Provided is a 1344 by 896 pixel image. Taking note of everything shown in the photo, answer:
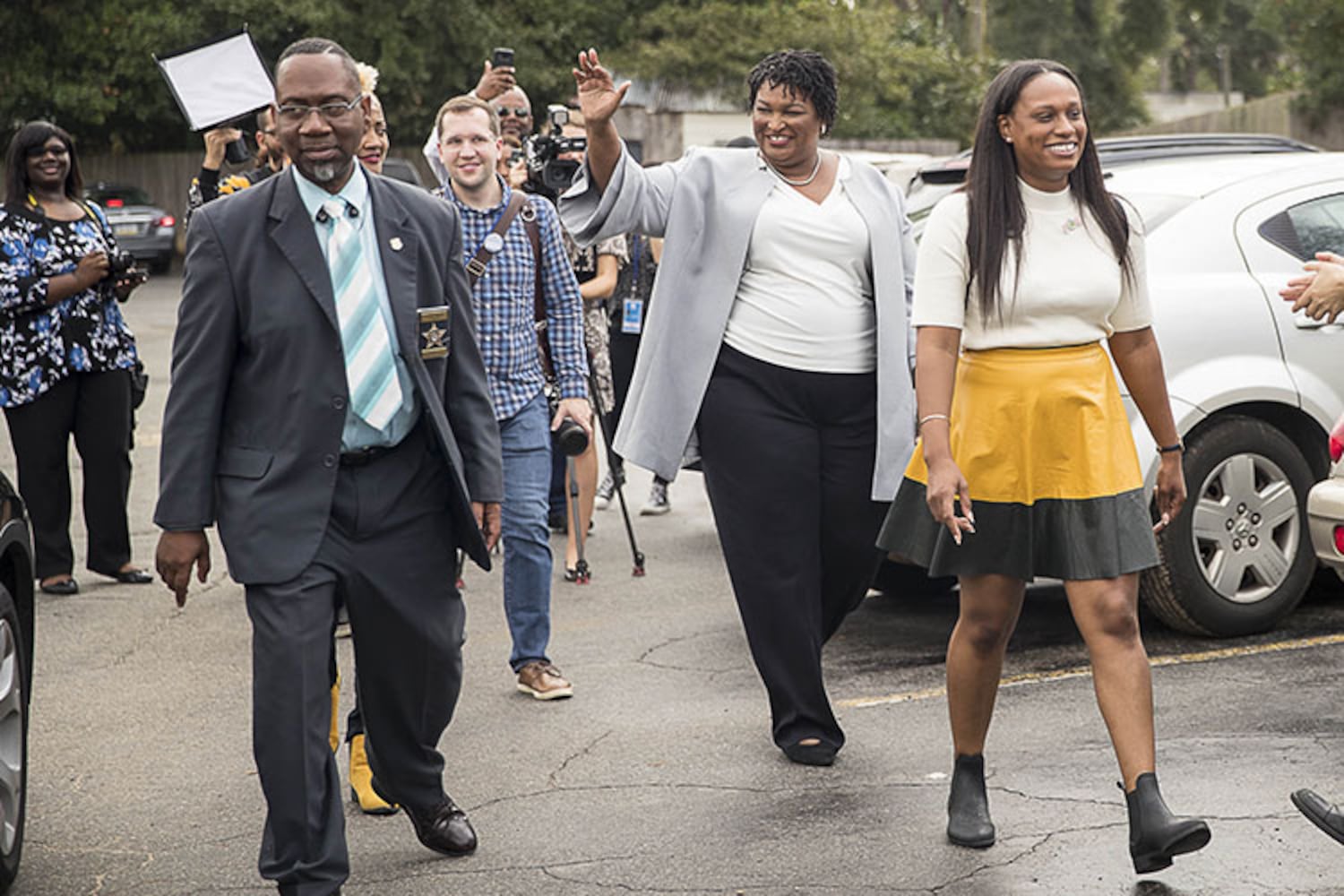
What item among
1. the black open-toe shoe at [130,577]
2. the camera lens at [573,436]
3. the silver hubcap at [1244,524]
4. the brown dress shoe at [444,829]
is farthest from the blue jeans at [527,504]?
the black open-toe shoe at [130,577]

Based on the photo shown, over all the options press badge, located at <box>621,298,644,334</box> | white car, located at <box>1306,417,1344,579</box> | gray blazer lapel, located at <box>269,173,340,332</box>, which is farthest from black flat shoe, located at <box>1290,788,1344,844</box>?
press badge, located at <box>621,298,644,334</box>

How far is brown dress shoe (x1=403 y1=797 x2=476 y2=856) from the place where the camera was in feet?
16.2

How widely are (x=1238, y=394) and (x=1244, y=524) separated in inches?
18.6

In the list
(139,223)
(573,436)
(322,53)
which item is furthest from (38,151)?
(139,223)

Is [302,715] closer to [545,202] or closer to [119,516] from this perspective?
[545,202]

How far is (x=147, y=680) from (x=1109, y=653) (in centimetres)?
387

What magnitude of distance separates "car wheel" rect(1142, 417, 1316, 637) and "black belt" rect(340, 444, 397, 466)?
3.34m

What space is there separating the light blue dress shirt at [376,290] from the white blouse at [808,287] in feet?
5.07

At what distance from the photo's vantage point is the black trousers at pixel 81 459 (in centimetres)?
885

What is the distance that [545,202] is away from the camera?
6.81 m

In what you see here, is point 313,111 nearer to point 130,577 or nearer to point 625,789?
point 625,789

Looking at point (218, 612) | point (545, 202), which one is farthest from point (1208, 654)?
point (218, 612)

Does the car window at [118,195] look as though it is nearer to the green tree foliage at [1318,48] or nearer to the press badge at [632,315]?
the green tree foliage at [1318,48]

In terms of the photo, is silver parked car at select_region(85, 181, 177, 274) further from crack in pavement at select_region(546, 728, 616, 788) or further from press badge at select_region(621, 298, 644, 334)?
crack in pavement at select_region(546, 728, 616, 788)
